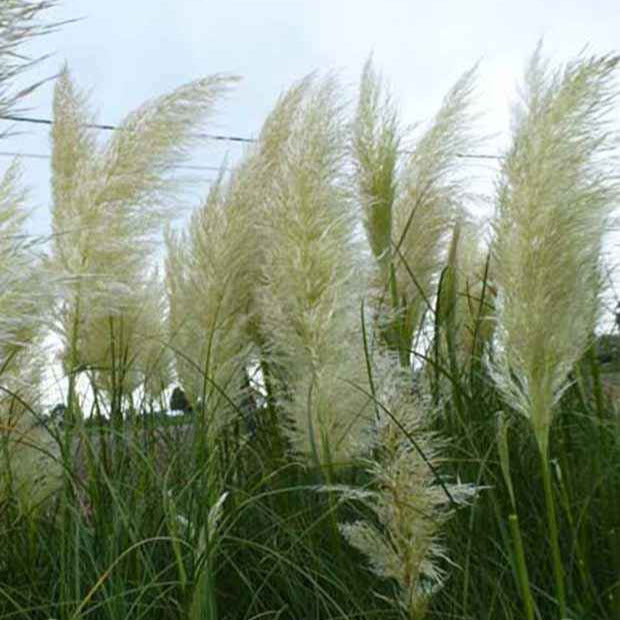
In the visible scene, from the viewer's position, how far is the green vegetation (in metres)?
2.03

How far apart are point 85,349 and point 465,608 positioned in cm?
129

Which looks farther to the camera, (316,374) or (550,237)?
(316,374)

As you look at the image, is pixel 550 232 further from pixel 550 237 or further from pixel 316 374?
pixel 316 374

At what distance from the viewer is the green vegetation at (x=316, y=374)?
2.03 meters

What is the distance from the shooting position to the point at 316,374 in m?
2.41

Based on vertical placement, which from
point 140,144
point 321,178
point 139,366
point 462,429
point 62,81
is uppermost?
point 62,81

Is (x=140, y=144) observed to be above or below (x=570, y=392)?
above

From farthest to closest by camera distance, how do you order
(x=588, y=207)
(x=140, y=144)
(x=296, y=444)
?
1. (x=140, y=144)
2. (x=296, y=444)
3. (x=588, y=207)

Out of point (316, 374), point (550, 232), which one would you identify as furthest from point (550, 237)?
point (316, 374)

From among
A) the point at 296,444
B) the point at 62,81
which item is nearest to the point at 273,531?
the point at 296,444

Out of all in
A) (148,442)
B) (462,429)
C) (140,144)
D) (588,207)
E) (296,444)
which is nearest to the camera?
(588,207)

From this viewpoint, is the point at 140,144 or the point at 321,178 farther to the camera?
the point at 140,144

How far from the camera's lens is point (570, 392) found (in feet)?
10.7

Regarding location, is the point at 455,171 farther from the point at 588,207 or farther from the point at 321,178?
the point at 588,207
